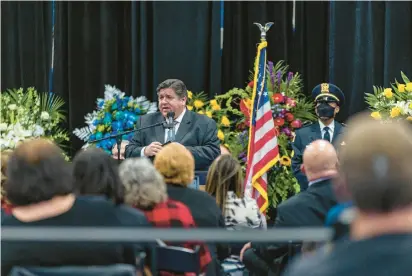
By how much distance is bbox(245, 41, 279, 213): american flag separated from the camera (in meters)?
6.00

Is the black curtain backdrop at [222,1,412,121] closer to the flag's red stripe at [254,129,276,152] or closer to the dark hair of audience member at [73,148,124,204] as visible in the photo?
the flag's red stripe at [254,129,276,152]

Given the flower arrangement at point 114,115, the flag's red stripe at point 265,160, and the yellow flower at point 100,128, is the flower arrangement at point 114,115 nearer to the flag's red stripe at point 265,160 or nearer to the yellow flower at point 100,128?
the yellow flower at point 100,128

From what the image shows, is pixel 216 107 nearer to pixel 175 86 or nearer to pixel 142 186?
pixel 175 86

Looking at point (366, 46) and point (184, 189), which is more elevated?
point (366, 46)

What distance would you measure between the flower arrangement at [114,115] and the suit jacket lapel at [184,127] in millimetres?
1018

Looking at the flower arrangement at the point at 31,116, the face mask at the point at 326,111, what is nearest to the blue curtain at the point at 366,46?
the face mask at the point at 326,111

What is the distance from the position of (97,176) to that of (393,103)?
3.80 meters

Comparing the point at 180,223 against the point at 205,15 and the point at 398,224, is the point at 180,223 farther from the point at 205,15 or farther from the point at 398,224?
the point at 205,15

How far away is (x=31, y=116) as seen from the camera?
283 inches

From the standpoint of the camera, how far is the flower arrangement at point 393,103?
5.93m

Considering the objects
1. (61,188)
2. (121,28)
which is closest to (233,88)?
(121,28)

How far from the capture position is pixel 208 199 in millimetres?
3527

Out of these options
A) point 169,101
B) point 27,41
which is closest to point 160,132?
point 169,101

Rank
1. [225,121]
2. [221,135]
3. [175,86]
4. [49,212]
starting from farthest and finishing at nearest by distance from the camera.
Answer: [225,121] < [221,135] < [175,86] < [49,212]
